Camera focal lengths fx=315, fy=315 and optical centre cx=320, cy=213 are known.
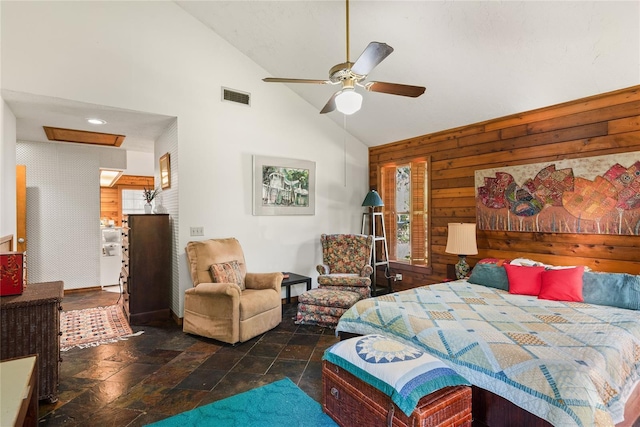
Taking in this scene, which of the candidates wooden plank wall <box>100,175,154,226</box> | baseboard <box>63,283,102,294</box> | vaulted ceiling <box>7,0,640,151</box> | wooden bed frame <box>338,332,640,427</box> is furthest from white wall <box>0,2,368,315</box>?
wooden plank wall <box>100,175,154,226</box>

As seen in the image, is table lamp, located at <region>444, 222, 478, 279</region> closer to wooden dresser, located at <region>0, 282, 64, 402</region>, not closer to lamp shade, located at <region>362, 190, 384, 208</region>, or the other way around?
lamp shade, located at <region>362, 190, 384, 208</region>

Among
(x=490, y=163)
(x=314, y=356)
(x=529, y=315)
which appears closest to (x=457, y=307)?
(x=529, y=315)

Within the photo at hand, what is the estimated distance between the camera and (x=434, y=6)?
8.95 ft

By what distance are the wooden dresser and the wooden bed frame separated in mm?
2789

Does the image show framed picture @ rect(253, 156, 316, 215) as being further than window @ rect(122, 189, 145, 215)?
No

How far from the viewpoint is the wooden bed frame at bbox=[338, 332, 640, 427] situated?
5.40ft

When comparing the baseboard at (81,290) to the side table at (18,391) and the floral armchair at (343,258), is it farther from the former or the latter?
the side table at (18,391)

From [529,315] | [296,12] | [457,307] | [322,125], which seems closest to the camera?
[529,315]

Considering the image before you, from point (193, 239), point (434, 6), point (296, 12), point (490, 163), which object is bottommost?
point (193, 239)

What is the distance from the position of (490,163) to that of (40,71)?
196 inches

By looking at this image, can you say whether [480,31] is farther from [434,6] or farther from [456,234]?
[456,234]

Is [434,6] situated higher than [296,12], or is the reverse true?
[296,12]

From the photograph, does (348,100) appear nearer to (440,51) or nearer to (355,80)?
(355,80)

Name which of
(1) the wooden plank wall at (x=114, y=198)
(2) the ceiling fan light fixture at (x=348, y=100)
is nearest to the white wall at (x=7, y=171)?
(2) the ceiling fan light fixture at (x=348, y=100)
